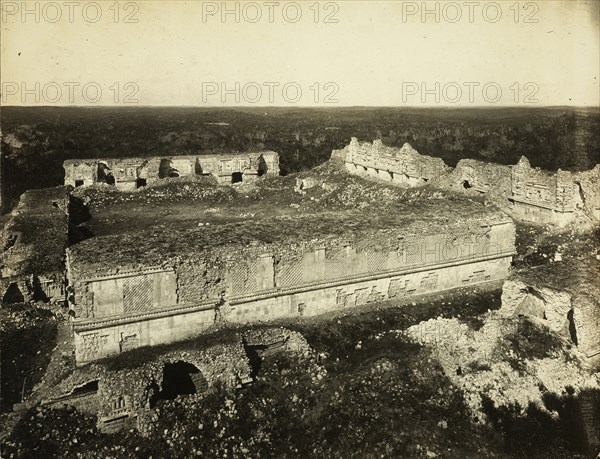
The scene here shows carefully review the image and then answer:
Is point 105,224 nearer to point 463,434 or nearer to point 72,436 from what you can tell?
point 72,436

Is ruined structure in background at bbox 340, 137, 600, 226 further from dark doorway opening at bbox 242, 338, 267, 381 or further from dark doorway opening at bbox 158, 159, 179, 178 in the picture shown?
dark doorway opening at bbox 158, 159, 179, 178

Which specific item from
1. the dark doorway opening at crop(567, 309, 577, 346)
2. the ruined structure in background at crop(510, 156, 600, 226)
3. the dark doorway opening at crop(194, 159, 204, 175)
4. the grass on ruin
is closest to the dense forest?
the dark doorway opening at crop(194, 159, 204, 175)

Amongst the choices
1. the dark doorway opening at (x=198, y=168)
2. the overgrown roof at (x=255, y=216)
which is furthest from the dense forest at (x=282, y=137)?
the overgrown roof at (x=255, y=216)

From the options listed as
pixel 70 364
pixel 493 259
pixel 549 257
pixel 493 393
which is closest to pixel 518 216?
pixel 549 257

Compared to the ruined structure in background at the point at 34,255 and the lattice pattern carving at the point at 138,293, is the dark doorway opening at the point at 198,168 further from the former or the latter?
the lattice pattern carving at the point at 138,293

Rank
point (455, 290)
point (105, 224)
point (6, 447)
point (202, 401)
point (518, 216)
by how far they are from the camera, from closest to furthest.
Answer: point (6, 447) < point (202, 401) < point (455, 290) < point (518, 216) < point (105, 224)

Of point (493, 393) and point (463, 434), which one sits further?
point (493, 393)

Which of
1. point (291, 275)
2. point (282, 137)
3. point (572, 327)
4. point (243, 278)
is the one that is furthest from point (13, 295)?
point (282, 137)
